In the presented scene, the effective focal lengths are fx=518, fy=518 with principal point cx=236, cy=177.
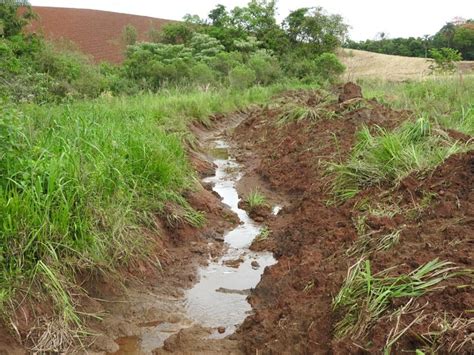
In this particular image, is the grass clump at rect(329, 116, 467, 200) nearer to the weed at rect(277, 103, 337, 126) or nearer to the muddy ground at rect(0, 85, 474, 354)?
the muddy ground at rect(0, 85, 474, 354)

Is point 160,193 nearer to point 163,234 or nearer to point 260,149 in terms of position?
point 163,234

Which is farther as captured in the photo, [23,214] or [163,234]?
[163,234]

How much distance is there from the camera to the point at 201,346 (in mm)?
3443

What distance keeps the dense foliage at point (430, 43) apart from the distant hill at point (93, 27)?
17.7 metres

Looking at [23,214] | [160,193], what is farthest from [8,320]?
[160,193]

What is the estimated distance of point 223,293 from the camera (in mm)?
4371

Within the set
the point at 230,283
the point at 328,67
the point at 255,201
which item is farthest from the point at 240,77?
the point at 230,283

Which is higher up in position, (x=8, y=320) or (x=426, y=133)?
(x=426, y=133)

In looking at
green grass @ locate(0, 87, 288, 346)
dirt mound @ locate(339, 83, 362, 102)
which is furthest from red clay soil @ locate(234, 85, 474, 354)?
dirt mound @ locate(339, 83, 362, 102)

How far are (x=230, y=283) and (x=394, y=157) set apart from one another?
2.27m

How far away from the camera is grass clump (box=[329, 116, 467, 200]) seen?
5.31m

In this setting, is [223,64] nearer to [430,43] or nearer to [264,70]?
[264,70]

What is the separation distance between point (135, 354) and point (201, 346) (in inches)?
17.4

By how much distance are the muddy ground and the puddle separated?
0.06 metres
